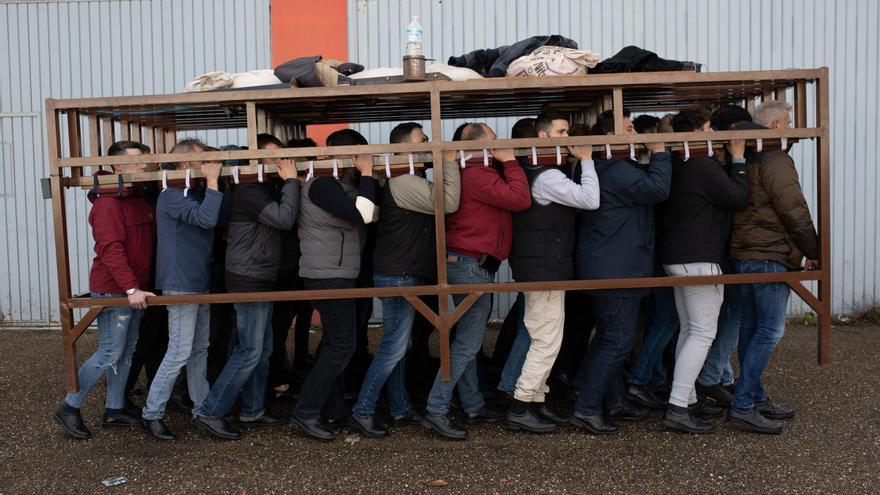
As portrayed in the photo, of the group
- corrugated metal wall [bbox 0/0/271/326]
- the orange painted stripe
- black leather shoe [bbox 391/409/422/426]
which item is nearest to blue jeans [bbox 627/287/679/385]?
black leather shoe [bbox 391/409/422/426]

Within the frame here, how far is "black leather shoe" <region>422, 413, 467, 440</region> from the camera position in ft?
15.2

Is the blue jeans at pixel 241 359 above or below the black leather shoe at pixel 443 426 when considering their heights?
above

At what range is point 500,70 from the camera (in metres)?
4.69

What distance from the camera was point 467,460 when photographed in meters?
4.32

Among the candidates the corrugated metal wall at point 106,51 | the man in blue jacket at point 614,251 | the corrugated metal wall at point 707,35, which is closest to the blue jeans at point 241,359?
the man in blue jacket at point 614,251

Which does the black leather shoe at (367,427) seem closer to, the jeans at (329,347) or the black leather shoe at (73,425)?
the jeans at (329,347)

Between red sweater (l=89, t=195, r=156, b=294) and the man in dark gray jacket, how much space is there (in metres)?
0.57

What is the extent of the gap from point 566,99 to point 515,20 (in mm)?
2712

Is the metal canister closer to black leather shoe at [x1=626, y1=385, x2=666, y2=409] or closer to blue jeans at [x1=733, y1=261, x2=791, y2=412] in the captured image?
blue jeans at [x1=733, y1=261, x2=791, y2=412]

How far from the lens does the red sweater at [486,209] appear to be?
14.5 ft

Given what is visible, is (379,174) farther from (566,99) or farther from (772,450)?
(772,450)

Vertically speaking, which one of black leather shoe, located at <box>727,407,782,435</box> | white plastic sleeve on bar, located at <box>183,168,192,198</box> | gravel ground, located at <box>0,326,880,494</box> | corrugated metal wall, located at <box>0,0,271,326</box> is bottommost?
gravel ground, located at <box>0,326,880,494</box>

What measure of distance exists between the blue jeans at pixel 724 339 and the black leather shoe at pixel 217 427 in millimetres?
3028

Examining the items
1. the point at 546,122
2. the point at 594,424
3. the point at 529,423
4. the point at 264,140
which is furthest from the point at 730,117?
the point at 264,140
